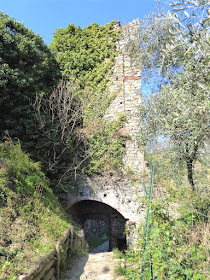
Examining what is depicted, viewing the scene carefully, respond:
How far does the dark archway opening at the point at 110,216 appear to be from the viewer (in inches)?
356

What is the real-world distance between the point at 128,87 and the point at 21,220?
6.35m

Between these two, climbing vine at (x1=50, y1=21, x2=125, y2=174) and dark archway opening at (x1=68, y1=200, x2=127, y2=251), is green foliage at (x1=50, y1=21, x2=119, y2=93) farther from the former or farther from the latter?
dark archway opening at (x1=68, y1=200, x2=127, y2=251)

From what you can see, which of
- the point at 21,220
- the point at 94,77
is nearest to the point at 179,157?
the point at 21,220

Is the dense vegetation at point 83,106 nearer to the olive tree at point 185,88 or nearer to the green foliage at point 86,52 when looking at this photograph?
the green foliage at point 86,52

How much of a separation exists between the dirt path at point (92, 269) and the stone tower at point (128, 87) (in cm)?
333

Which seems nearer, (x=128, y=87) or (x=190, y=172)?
(x=190, y=172)

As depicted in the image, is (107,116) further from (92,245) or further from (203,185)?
(92,245)

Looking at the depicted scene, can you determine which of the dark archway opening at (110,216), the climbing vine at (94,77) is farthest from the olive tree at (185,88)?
the dark archway opening at (110,216)

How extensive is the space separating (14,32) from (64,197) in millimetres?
6021

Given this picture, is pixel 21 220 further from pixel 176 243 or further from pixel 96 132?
pixel 96 132

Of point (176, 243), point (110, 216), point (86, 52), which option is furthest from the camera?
point (110, 216)

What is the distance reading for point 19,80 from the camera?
627 centimetres

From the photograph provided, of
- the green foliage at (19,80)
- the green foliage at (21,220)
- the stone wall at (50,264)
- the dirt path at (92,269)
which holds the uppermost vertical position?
the green foliage at (19,80)

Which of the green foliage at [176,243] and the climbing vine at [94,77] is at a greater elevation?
the climbing vine at [94,77]
